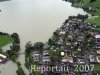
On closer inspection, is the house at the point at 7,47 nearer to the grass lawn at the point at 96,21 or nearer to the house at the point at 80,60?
the house at the point at 80,60

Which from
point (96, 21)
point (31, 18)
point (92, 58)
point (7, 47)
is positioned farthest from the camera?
point (31, 18)

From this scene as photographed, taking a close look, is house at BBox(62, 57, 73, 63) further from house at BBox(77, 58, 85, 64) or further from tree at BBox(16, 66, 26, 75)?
tree at BBox(16, 66, 26, 75)

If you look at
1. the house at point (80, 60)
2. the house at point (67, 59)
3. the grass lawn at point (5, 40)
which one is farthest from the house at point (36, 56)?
the grass lawn at point (5, 40)

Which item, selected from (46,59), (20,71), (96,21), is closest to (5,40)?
(46,59)

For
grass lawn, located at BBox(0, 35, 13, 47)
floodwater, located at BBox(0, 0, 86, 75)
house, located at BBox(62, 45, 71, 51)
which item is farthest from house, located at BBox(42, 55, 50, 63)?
grass lawn, located at BBox(0, 35, 13, 47)

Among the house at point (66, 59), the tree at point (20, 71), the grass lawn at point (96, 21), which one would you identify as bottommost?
the tree at point (20, 71)

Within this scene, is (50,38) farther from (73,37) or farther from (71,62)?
(71,62)

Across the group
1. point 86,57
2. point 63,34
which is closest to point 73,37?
point 63,34

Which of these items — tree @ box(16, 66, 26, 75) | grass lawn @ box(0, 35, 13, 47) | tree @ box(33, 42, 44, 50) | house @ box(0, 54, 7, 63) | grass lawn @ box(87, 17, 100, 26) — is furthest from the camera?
grass lawn @ box(87, 17, 100, 26)

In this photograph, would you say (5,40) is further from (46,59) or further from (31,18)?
(31,18)

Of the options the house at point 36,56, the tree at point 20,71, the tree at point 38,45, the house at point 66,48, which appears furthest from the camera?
the tree at point 38,45

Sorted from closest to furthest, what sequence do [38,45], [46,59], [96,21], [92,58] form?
[46,59]
[92,58]
[38,45]
[96,21]
